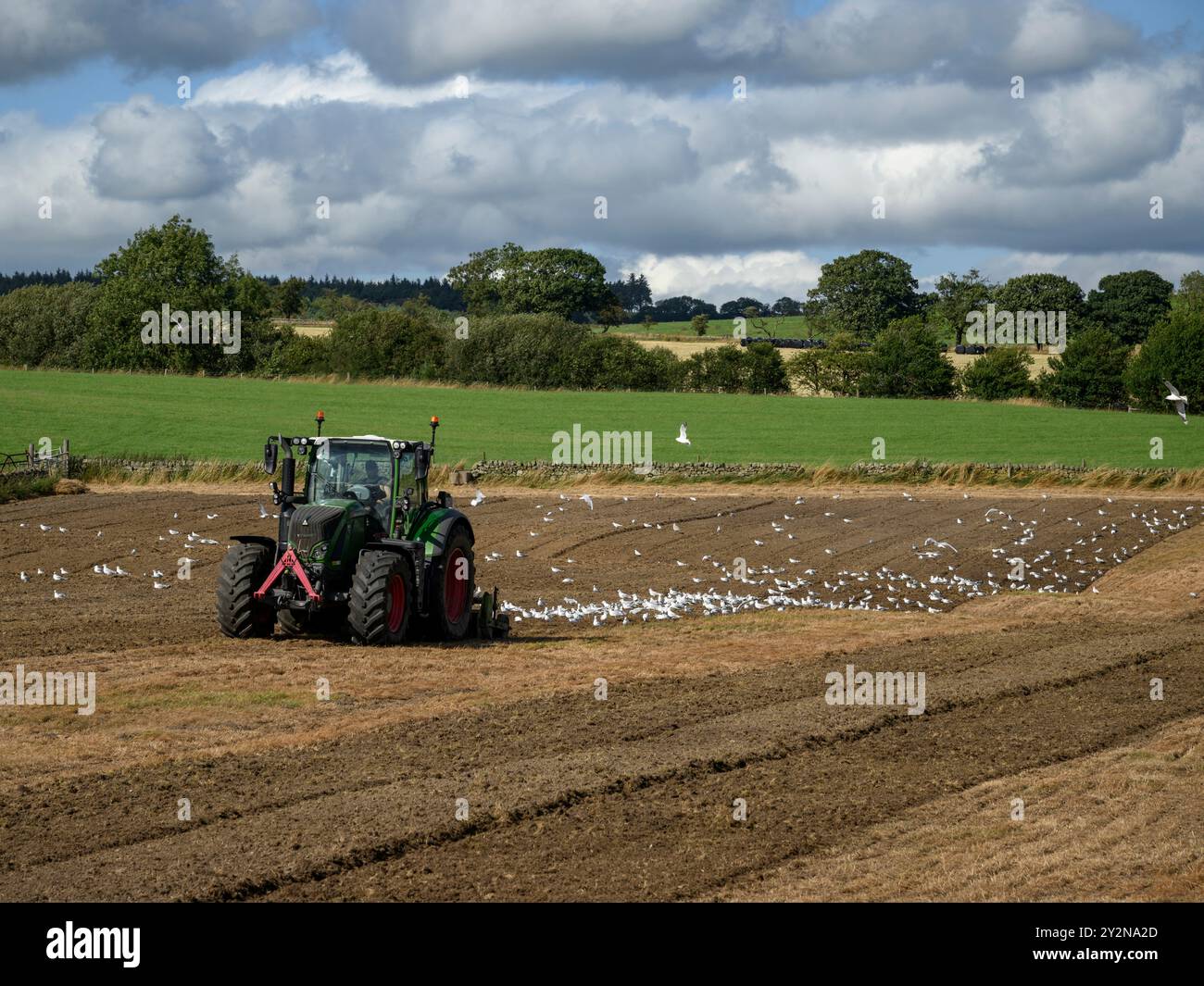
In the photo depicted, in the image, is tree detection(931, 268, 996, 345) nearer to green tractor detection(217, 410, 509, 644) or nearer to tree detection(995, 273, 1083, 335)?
tree detection(995, 273, 1083, 335)

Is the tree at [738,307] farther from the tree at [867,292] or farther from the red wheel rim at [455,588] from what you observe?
the red wheel rim at [455,588]

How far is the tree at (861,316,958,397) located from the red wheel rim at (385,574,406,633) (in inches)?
2486

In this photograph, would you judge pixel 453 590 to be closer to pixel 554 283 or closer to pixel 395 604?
pixel 395 604

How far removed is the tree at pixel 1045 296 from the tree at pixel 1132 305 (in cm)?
125

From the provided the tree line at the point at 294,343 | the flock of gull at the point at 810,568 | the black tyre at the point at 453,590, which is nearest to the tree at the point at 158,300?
the tree line at the point at 294,343

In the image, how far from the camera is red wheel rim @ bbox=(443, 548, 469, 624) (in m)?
17.2

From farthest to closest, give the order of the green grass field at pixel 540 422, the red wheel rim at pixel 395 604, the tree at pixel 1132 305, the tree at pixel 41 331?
the tree at pixel 1132 305 < the tree at pixel 41 331 < the green grass field at pixel 540 422 < the red wheel rim at pixel 395 604

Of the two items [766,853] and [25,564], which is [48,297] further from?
[766,853]

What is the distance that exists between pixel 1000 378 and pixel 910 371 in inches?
190

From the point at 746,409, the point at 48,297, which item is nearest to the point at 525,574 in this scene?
the point at 746,409

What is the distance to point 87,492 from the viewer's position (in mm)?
38500

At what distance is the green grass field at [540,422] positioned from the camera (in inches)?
2002

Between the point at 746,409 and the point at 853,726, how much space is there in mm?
54037
